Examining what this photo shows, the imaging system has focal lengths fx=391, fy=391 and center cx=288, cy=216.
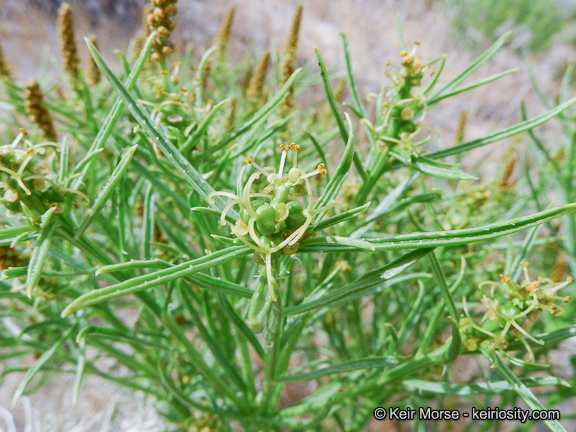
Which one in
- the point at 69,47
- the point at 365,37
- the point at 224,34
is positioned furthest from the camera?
the point at 365,37

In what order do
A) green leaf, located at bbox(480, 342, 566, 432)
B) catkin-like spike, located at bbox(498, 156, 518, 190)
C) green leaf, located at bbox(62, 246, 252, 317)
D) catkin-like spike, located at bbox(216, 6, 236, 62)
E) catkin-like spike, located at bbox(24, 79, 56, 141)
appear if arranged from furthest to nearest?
catkin-like spike, located at bbox(216, 6, 236, 62)
catkin-like spike, located at bbox(498, 156, 518, 190)
catkin-like spike, located at bbox(24, 79, 56, 141)
green leaf, located at bbox(480, 342, 566, 432)
green leaf, located at bbox(62, 246, 252, 317)

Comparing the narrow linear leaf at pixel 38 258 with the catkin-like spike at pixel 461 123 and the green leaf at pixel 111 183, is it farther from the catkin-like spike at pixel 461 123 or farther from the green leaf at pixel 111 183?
the catkin-like spike at pixel 461 123

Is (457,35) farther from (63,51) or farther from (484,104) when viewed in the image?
(63,51)

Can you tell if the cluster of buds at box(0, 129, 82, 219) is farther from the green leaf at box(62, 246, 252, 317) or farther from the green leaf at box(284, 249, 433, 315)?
the green leaf at box(284, 249, 433, 315)

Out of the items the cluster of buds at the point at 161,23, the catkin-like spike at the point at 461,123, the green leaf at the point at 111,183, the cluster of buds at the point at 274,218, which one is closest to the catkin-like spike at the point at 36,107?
the cluster of buds at the point at 161,23

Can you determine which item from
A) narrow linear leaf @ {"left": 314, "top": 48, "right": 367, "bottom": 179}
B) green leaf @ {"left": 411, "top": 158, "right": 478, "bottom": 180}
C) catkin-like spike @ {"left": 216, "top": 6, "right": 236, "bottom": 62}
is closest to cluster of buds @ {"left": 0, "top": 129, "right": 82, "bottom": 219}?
narrow linear leaf @ {"left": 314, "top": 48, "right": 367, "bottom": 179}

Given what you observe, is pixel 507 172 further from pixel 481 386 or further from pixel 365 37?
pixel 365 37

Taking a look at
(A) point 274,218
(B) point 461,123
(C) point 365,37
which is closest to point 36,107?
(A) point 274,218
